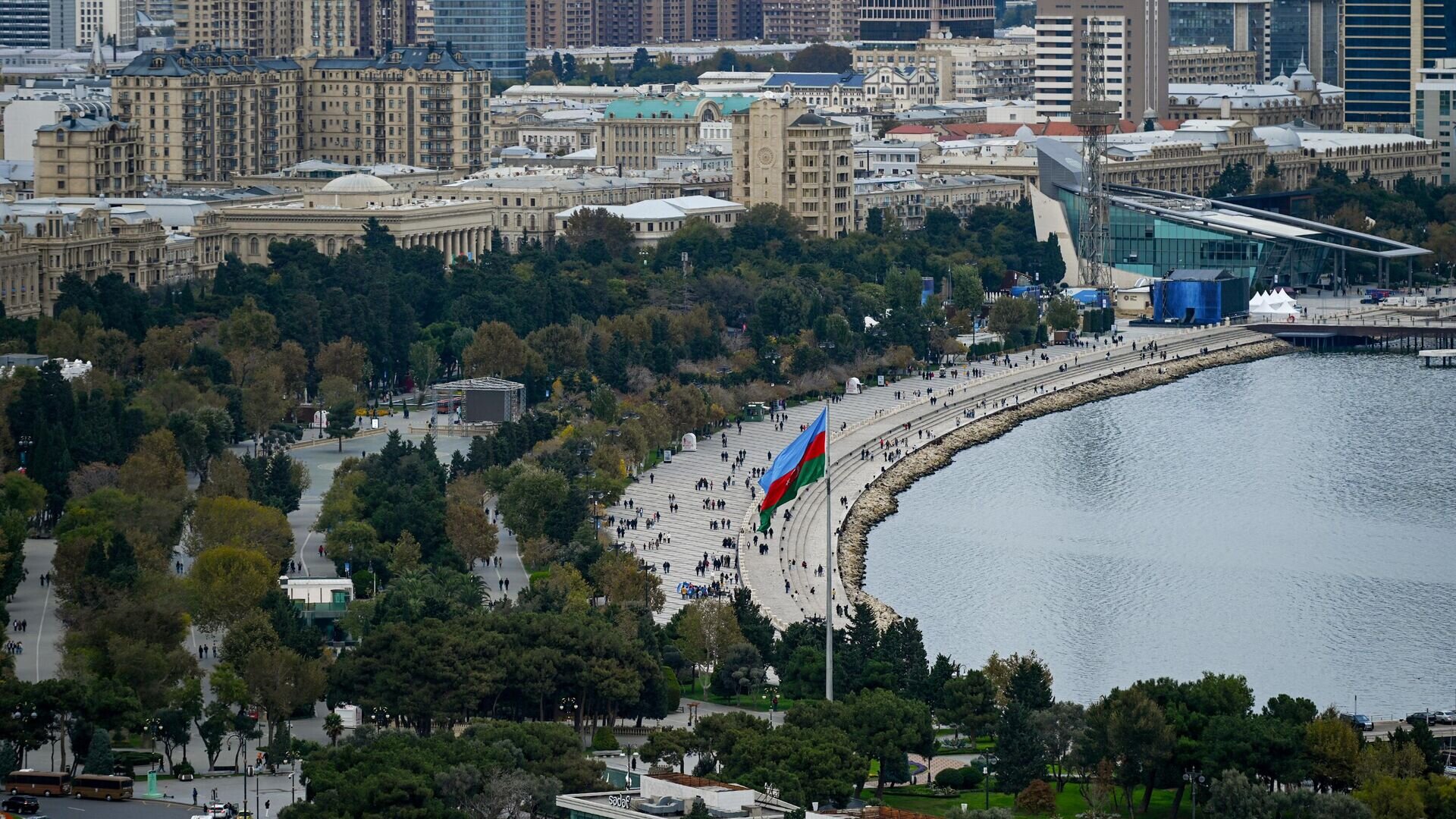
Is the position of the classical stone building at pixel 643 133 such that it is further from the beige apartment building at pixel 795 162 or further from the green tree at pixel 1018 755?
the green tree at pixel 1018 755

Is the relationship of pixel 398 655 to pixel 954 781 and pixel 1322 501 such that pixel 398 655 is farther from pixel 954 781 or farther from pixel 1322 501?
pixel 1322 501

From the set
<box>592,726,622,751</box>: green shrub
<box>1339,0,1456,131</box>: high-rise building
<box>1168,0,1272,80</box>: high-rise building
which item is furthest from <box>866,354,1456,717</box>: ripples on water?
<box>1168,0,1272,80</box>: high-rise building

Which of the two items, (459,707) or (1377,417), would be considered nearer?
(459,707)

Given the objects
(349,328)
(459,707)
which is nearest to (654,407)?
(349,328)

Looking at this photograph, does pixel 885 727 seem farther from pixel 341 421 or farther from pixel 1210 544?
pixel 341 421

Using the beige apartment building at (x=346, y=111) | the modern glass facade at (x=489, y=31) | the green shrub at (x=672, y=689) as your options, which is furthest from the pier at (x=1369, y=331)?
the modern glass facade at (x=489, y=31)

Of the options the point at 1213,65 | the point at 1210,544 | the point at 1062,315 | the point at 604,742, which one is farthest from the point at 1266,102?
the point at 604,742
